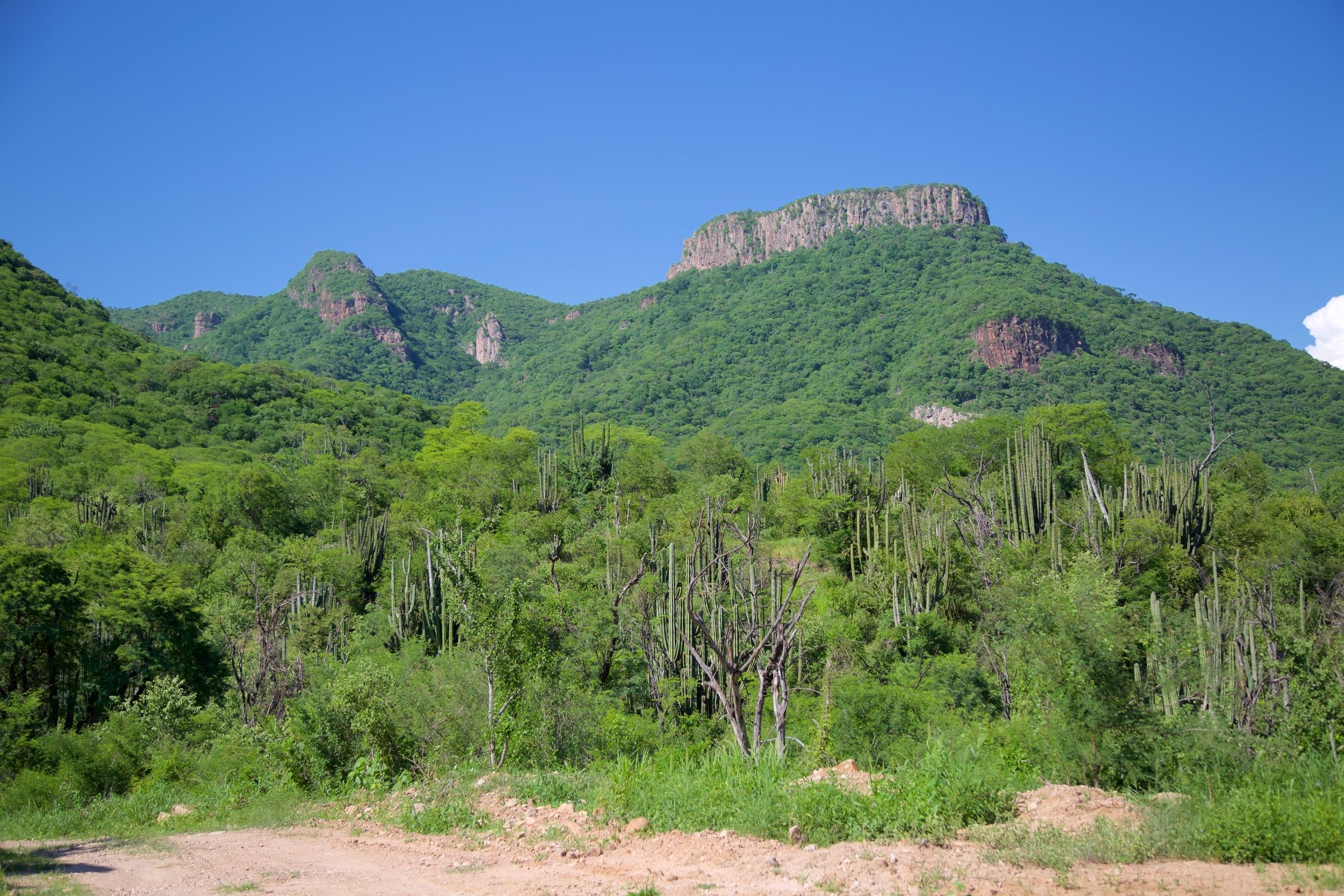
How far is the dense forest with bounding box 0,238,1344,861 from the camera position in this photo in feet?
29.5

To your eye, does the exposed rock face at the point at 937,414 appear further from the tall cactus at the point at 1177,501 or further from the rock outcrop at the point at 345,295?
the rock outcrop at the point at 345,295

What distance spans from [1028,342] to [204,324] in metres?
138

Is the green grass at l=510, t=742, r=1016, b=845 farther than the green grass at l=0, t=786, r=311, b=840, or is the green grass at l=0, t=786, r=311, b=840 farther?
the green grass at l=0, t=786, r=311, b=840

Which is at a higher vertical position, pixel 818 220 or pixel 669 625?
pixel 818 220

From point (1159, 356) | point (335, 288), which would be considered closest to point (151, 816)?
point (1159, 356)

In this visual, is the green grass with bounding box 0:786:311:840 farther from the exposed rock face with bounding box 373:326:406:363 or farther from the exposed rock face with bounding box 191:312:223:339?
the exposed rock face with bounding box 191:312:223:339

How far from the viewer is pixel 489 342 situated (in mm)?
160625

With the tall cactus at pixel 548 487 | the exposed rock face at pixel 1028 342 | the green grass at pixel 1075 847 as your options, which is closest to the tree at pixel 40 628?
the tall cactus at pixel 548 487

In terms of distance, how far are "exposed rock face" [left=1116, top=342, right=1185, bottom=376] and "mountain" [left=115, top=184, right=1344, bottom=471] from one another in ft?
0.78

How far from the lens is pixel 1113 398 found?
234 feet

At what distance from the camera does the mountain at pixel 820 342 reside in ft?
237

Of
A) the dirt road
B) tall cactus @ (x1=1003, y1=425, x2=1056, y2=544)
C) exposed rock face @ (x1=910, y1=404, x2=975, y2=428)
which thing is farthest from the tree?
exposed rock face @ (x1=910, y1=404, x2=975, y2=428)

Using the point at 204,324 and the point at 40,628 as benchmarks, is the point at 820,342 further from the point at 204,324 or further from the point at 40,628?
the point at 204,324

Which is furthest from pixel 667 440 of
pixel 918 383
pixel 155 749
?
pixel 155 749
